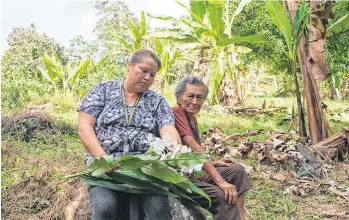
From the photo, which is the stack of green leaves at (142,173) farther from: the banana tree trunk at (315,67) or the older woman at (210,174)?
the banana tree trunk at (315,67)

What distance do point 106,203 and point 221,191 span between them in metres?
0.72

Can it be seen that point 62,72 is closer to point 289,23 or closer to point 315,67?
point 289,23

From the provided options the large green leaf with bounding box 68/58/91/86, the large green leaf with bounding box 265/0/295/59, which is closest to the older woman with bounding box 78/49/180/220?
the large green leaf with bounding box 265/0/295/59

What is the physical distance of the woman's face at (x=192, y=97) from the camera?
2705 millimetres

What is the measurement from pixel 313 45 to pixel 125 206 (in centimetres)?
362

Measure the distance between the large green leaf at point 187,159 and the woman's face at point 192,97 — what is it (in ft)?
2.29

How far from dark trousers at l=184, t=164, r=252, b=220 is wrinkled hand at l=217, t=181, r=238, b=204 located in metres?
0.02

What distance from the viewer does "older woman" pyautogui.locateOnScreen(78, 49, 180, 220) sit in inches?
96.5

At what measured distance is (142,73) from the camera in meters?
2.54

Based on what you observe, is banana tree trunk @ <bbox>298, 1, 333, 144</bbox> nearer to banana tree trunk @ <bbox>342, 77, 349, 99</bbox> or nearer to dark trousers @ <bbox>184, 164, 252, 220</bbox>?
dark trousers @ <bbox>184, 164, 252, 220</bbox>

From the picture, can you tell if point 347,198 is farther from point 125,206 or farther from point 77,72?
point 77,72

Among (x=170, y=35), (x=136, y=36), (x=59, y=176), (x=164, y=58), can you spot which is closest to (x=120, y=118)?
(x=59, y=176)

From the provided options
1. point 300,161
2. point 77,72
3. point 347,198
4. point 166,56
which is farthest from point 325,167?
point 77,72

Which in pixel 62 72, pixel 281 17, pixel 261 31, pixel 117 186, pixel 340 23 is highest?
pixel 261 31
